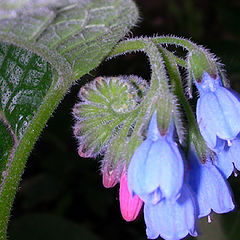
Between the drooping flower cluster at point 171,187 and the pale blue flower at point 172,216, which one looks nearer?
the drooping flower cluster at point 171,187

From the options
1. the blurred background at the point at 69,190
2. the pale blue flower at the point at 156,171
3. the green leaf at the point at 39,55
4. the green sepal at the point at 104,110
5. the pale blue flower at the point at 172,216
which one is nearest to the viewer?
the pale blue flower at the point at 156,171

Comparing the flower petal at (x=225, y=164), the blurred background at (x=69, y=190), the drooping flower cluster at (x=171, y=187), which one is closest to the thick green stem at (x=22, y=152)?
the drooping flower cluster at (x=171, y=187)

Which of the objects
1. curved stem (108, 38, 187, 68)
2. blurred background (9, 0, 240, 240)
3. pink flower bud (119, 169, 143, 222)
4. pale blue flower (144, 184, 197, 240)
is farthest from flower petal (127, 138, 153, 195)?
blurred background (9, 0, 240, 240)

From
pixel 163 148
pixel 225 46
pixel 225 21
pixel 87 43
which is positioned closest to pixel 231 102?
pixel 163 148

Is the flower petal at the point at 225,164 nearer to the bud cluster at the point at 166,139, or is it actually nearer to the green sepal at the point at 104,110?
the bud cluster at the point at 166,139

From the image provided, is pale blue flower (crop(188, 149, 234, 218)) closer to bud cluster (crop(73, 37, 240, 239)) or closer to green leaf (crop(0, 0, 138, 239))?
bud cluster (crop(73, 37, 240, 239))

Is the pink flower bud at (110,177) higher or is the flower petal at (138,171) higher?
the flower petal at (138,171)

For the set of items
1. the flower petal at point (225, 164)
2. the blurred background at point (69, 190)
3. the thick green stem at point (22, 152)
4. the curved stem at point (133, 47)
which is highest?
the curved stem at point (133, 47)

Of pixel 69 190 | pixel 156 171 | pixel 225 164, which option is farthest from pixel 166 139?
pixel 69 190
